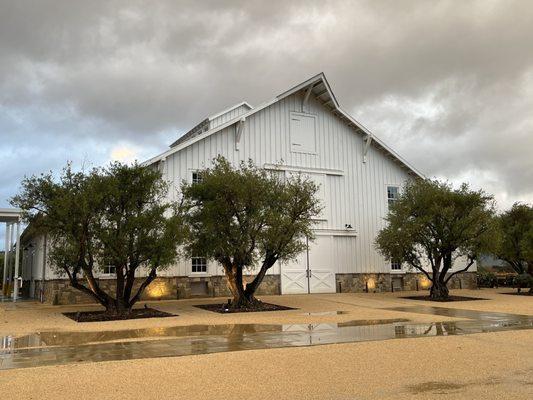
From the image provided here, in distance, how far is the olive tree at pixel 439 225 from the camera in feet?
70.5

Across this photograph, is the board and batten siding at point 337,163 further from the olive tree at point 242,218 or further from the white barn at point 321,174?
the olive tree at point 242,218

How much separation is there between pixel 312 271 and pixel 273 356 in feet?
53.9

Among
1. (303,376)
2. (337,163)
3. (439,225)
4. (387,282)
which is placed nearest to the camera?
(303,376)

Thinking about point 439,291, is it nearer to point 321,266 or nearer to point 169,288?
point 321,266

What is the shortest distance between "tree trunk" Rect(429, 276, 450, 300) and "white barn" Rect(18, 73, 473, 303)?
370 cm

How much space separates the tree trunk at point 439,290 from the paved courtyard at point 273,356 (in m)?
6.31

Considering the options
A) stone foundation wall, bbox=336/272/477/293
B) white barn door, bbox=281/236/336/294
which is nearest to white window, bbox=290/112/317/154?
white barn door, bbox=281/236/336/294

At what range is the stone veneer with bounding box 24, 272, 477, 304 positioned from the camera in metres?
20.4

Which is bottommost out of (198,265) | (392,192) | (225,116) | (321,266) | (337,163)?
(321,266)

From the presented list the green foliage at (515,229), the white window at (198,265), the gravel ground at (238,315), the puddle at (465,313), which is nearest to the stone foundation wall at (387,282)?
the green foliage at (515,229)

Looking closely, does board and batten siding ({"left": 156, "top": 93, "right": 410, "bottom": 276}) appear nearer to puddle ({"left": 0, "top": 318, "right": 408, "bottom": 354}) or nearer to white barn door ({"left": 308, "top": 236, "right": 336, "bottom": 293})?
white barn door ({"left": 308, "top": 236, "right": 336, "bottom": 293})

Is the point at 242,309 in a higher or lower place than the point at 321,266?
lower

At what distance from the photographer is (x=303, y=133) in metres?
26.1

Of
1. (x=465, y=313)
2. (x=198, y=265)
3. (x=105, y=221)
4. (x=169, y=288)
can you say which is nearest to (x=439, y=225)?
(x=465, y=313)
